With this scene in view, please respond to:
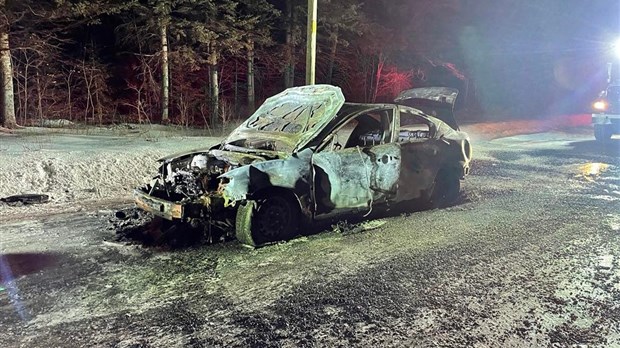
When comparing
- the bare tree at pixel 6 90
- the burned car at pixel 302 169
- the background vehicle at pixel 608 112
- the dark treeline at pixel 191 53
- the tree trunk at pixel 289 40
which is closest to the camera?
the burned car at pixel 302 169

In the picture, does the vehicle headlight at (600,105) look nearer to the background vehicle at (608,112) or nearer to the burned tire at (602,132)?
the background vehicle at (608,112)

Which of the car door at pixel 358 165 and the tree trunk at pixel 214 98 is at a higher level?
the tree trunk at pixel 214 98

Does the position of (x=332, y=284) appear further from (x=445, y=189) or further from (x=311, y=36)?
(x=311, y=36)

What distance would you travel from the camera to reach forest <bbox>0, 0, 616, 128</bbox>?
16109 mm

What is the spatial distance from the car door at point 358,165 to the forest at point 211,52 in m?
10.8

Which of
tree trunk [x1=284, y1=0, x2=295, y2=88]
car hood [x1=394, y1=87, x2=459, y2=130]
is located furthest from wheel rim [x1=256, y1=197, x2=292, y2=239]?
tree trunk [x1=284, y1=0, x2=295, y2=88]

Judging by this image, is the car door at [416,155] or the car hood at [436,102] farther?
the car hood at [436,102]

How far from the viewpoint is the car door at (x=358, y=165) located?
5872mm

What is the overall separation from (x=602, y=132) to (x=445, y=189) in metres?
11.7

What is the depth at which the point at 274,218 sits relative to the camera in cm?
570

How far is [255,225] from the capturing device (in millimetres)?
5559

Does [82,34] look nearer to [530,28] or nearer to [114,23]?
[114,23]

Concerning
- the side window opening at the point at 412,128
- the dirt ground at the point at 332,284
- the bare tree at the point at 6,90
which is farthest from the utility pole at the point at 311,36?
the bare tree at the point at 6,90

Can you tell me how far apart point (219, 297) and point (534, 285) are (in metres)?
2.85
